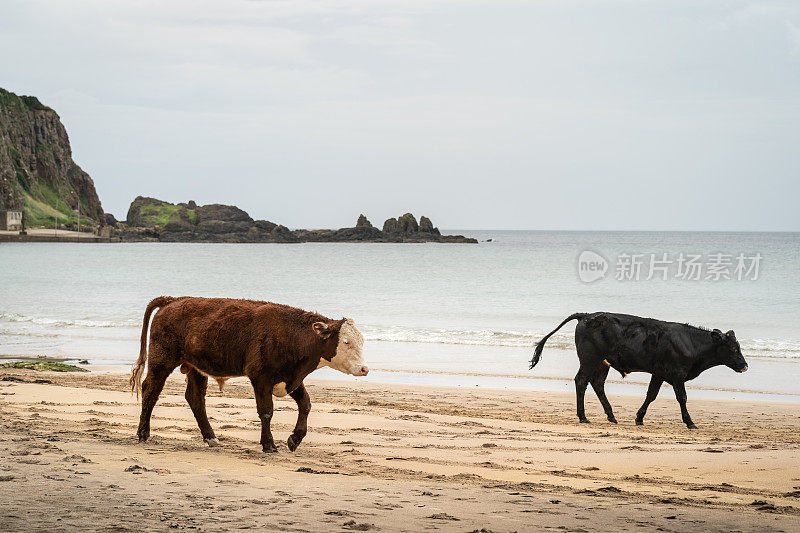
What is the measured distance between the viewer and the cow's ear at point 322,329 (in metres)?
8.60

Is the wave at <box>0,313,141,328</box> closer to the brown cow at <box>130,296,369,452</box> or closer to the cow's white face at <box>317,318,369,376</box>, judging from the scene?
the brown cow at <box>130,296,369,452</box>

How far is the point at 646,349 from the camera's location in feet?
39.3

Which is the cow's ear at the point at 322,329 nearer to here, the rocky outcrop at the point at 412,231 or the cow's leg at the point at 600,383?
the cow's leg at the point at 600,383

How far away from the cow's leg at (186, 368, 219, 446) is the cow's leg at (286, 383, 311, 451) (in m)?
0.85

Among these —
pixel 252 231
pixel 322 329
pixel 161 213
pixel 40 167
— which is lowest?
pixel 322 329

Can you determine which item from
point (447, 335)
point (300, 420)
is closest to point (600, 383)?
point (300, 420)

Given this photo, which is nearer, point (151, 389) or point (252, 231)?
point (151, 389)

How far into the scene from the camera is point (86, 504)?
5.71 m

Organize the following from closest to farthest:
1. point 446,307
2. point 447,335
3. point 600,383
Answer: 1. point 600,383
2. point 447,335
3. point 446,307

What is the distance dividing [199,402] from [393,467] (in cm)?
Result: 241

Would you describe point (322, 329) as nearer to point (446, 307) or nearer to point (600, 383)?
point (600, 383)

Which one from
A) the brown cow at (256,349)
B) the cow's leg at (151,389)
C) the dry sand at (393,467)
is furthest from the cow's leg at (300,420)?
the cow's leg at (151,389)

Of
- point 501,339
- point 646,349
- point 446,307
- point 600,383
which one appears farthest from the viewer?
point 446,307

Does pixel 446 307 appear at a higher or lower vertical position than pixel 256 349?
lower
